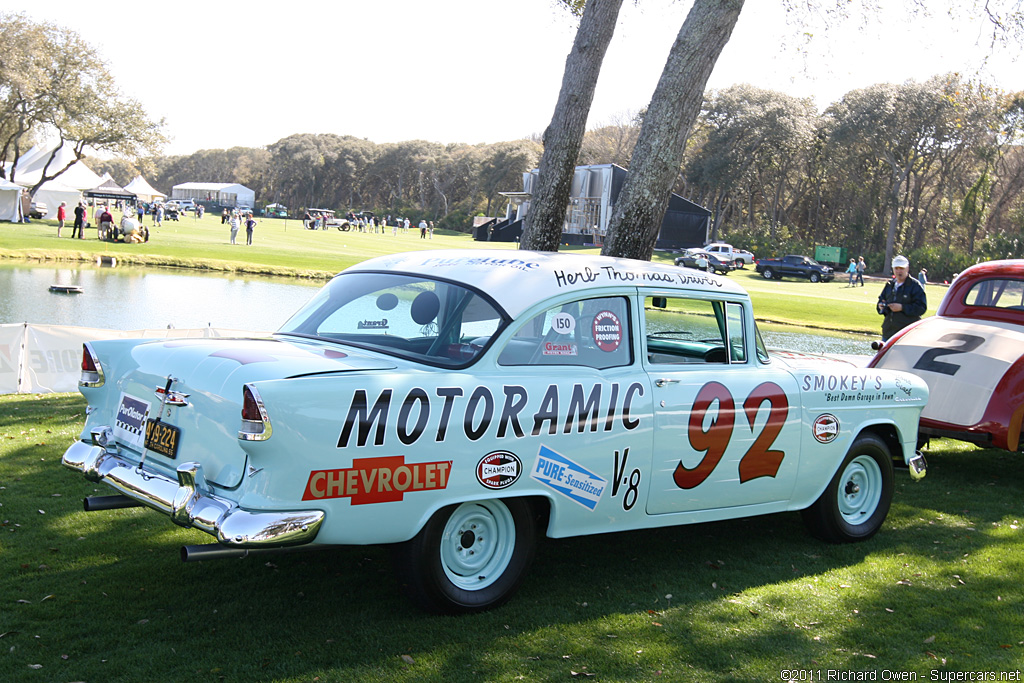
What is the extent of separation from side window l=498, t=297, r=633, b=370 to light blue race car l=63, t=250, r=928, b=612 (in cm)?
1

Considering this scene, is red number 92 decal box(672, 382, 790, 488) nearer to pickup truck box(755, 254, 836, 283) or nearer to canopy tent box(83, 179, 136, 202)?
pickup truck box(755, 254, 836, 283)

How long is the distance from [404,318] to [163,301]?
2225 cm

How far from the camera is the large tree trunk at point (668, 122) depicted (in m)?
9.34

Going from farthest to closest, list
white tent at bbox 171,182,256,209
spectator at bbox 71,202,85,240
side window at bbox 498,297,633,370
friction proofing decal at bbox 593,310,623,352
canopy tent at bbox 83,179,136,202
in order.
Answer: white tent at bbox 171,182,256,209 → canopy tent at bbox 83,179,136,202 → spectator at bbox 71,202,85,240 → friction proofing decal at bbox 593,310,623,352 → side window at bbox 498,297,633,370

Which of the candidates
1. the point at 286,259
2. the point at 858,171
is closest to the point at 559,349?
the point at 286,259

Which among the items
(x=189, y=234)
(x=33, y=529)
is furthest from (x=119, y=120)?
(x=33, y=529)

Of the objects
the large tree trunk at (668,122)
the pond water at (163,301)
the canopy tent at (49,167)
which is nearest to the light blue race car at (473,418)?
the large tree trunk at (668,122)

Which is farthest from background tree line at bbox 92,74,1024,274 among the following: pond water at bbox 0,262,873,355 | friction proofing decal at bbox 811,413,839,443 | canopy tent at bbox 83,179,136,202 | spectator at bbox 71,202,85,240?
friction proofing decal at bbox 811,413,839,443

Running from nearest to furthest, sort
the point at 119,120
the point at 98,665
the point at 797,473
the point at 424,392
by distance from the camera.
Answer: the point at 98,665 < the point at 424,392 < the point at 797,473 < the point at 119,120

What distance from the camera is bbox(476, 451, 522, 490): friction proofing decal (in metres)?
4.30

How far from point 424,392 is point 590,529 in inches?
52.7

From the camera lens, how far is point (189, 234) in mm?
54500

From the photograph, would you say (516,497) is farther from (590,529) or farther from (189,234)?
(189,234)

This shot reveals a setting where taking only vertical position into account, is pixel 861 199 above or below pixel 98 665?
above
